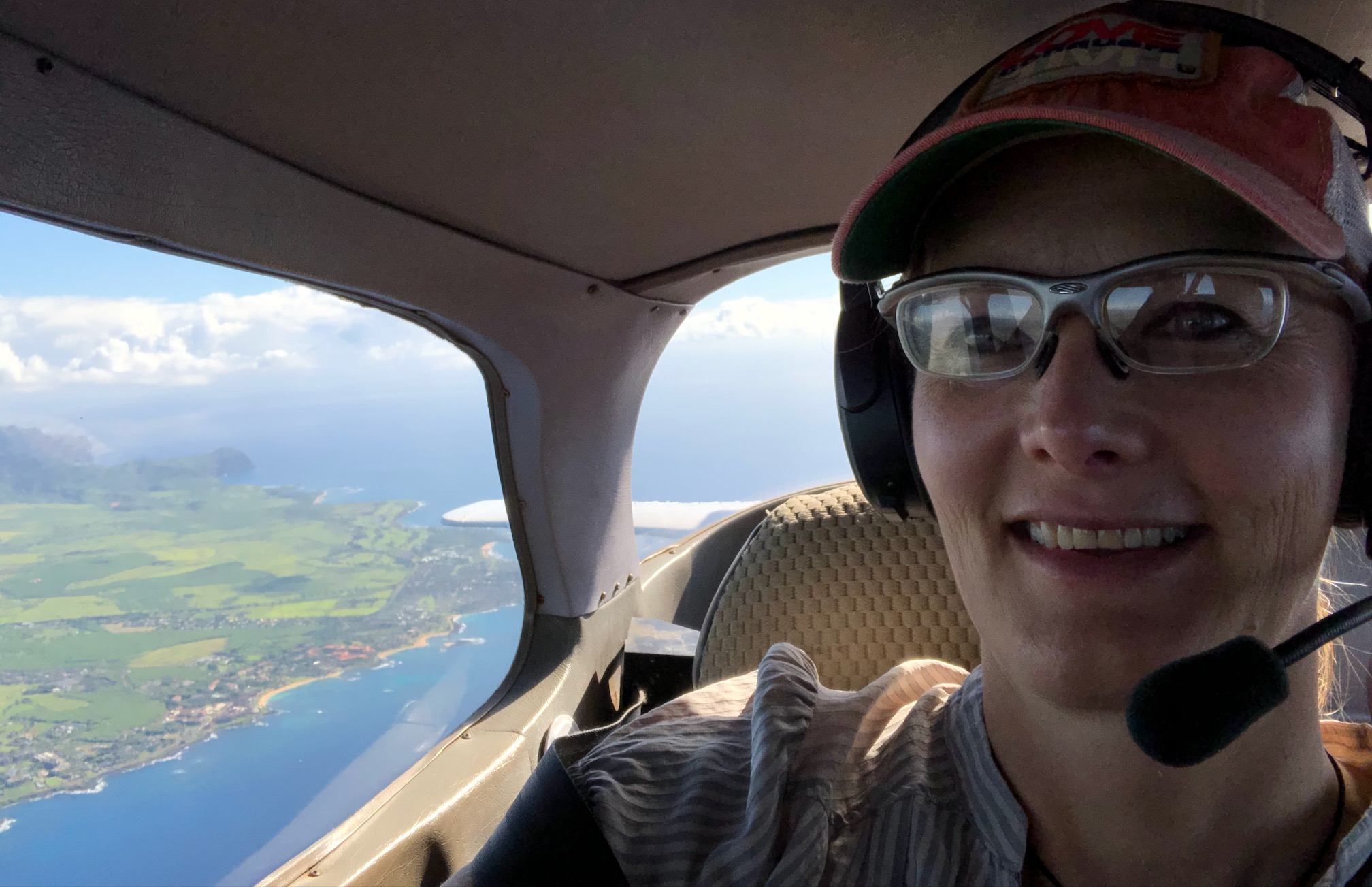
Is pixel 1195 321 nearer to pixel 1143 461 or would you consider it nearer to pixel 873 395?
pixel 1143 461

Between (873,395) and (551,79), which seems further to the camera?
(551,79)

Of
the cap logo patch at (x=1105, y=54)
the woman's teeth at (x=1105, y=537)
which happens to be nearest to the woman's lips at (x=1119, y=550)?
the woman's teeth at (x=1105, y=537)

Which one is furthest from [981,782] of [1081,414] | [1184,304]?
[1184,304]

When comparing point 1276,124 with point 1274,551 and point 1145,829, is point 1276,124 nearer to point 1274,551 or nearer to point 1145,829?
point 1274,551

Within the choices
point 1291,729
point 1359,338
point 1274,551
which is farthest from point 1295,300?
point 1291,729

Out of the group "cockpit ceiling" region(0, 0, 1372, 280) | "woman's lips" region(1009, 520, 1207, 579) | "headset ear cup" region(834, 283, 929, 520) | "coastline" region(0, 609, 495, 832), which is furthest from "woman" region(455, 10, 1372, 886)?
"coastline" region(0, 609, 495, 832)

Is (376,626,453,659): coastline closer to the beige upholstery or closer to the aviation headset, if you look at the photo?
the beige upholstery
